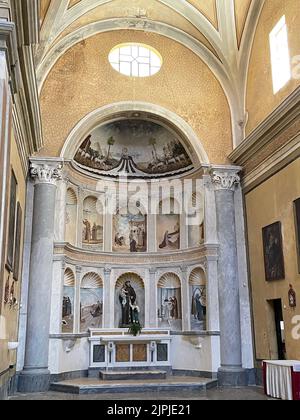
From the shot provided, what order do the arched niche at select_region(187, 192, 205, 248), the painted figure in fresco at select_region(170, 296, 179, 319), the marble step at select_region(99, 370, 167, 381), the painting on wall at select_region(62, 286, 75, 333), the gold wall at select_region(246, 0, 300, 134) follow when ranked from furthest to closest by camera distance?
the painted figure in fresco at select_region(170, 296, 179, 319) → the arched niche at select_region(187, 192, 205, 248) → the painting on wall at select_region(62, 286, 75, 333) → the marble step at select_region(99, 370, 167, 381) → the gold wall at select_region(246, 0, 300, 134)

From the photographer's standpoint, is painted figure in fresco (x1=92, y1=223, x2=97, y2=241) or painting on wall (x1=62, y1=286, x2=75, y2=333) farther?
painted figure in fresco (x1=92, y1=223, x2=97, y2=241)

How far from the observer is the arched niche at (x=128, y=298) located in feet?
56.9

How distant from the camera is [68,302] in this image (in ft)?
52.8

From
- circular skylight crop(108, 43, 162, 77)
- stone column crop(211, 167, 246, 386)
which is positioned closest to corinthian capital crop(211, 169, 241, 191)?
stone column crop(211, 167, 246, 386)

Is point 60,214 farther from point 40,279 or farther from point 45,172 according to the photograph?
point 40,279

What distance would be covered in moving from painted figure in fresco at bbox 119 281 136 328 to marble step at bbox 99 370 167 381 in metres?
2.48

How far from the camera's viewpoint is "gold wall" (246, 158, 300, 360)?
13.0 m

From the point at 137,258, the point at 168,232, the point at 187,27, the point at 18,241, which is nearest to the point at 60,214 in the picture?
the point at 18,241

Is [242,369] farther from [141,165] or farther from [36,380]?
[141,165]

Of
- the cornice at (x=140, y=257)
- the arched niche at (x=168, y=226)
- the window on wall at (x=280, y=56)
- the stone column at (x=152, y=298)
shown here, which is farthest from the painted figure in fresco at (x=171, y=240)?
the window on wall at (x=280, y=56)

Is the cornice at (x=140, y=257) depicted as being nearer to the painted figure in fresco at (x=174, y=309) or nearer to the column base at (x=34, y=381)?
the painted figure in fresco at (x=174, y=309)

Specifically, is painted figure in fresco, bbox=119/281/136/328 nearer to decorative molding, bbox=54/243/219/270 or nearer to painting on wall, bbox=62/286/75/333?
decorative molding, bbox=54/243/219/270

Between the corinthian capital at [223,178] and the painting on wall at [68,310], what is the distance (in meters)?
6.03

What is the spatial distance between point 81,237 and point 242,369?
6918mm
